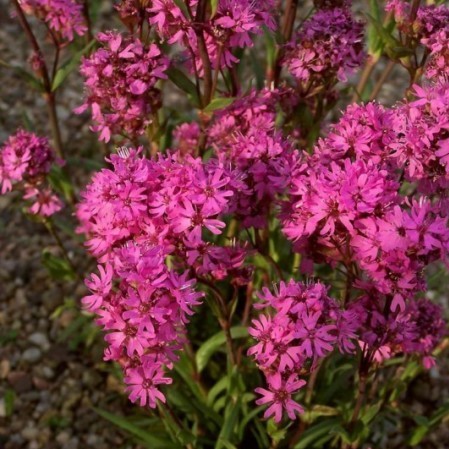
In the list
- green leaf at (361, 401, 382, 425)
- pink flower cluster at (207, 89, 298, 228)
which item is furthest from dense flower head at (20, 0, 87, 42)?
green leaf at (361, 401, 382, 425)

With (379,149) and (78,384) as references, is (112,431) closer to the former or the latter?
(78,384)

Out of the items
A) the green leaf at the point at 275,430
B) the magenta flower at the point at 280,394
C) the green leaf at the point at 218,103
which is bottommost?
the green leaf at the point at 275,430

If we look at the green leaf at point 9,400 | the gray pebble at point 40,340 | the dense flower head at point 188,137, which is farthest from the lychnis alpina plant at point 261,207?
the gray pebble at point 40,340

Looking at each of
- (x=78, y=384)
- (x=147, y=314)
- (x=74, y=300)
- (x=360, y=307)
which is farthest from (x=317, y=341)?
(x=74, y=300)

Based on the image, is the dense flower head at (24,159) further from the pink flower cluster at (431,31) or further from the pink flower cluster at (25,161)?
the pink flower cluster at (431,31)

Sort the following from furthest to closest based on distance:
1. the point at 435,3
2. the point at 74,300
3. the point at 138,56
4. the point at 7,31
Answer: the point at 7,31 → the point at 74,300 → the point at 435,3 → the point at 138,56

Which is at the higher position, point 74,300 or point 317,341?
point 317,341
